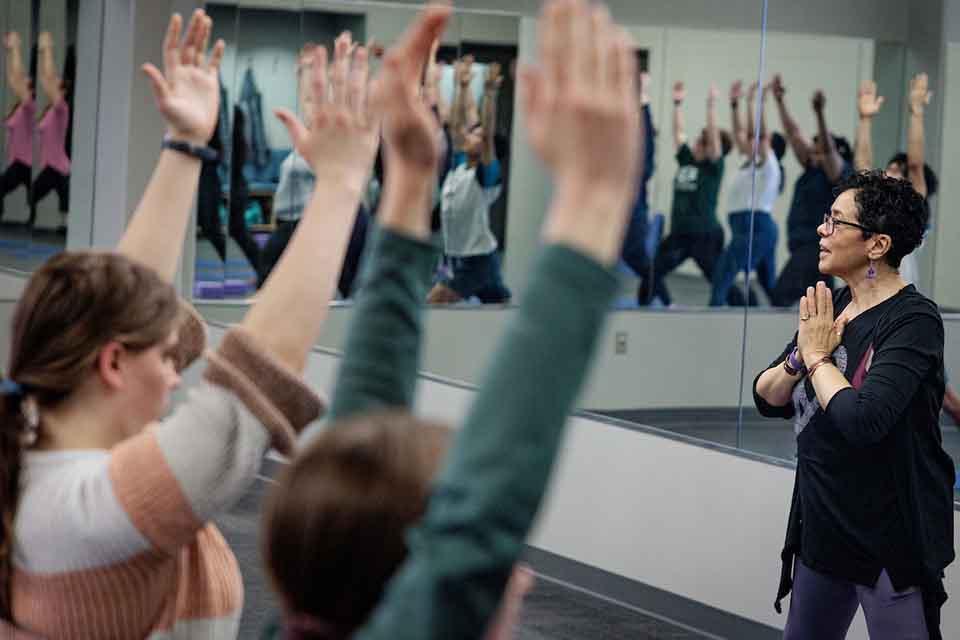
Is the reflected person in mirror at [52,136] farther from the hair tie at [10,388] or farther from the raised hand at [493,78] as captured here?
the hair tie at [10,388]

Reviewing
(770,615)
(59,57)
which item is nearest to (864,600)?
(770,615)

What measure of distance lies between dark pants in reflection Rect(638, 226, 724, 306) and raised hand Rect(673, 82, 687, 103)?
62cm

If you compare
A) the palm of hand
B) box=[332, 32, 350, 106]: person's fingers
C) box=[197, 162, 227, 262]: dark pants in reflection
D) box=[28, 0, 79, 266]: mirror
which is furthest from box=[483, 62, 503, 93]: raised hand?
box=[332, 32, 350, 106]: person's fingers

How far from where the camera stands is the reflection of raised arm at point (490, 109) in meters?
6.80

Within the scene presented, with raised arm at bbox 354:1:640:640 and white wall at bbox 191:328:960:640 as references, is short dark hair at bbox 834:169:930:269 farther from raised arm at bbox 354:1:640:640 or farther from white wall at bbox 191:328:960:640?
raised arm at bbox 354:1:640:640

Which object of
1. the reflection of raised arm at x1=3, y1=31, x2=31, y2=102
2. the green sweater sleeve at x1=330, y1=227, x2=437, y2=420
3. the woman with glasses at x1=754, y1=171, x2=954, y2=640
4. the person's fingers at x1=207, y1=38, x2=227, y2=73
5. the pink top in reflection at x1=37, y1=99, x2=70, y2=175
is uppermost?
the reflection of raised arm at x1=3, y1=31, x2=31, y2=102

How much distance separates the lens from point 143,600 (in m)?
1.52

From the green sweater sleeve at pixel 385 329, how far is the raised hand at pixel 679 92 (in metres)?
5.83

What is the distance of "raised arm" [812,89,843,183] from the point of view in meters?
6.14

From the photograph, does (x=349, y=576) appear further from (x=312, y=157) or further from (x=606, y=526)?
(x=606, y=526)

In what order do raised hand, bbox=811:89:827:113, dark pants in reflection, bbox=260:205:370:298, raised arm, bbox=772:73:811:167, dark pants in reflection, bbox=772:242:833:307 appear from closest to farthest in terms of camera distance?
dark pants in reflection, bbox=772:242:833:307 < raised arm, bbox=772:73:811:167 < raised hand, bbox=811:89:827:113 < dark pants in reflection, bbox=260:205:370:298

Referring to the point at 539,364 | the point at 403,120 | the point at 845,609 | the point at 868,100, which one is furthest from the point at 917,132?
the point at 539,364

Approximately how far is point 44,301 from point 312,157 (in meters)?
0.31

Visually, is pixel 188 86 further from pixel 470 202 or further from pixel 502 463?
pixel 470 202
